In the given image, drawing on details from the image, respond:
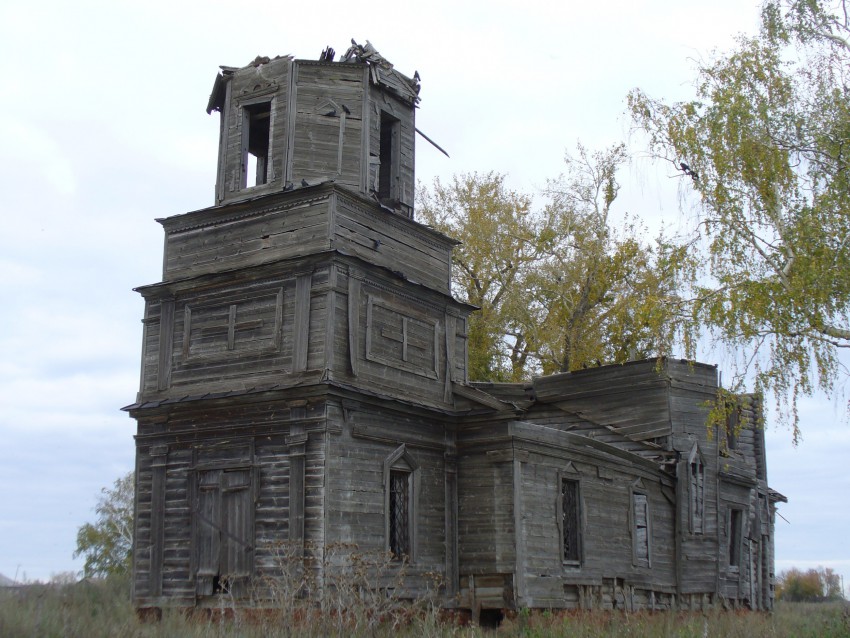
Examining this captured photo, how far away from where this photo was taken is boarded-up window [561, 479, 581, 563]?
70.2ft

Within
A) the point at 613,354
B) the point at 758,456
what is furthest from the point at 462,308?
the point at 613,354

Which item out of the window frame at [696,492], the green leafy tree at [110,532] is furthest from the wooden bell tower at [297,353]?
the green leafy tree at [110,532]

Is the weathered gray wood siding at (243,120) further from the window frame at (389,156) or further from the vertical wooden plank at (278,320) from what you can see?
the vertical wooden plank at (278,320)

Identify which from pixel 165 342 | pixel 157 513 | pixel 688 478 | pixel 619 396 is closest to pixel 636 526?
pixel 688 478

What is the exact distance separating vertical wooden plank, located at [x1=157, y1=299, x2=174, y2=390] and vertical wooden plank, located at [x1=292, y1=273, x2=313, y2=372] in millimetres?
3331

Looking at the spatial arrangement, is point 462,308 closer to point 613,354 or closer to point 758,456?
point 758,456

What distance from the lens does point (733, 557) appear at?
90.8 feet

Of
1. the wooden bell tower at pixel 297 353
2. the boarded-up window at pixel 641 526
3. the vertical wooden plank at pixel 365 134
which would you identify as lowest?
the boarded-up window at pixel 641 526

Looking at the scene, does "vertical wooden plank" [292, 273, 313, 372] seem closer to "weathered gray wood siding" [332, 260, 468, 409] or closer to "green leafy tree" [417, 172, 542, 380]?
"weathered gray wood siding" [332, 260, 468, 409]

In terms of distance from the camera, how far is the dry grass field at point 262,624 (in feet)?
38.0

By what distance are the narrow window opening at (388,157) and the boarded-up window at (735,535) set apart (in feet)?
47.0

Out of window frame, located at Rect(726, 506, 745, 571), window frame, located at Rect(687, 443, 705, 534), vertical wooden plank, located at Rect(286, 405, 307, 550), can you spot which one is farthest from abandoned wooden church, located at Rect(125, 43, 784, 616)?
window frame, located at Rect(726, 506, 745, 571)

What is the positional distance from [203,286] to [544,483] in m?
8.56

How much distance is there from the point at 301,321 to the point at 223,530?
432 centimetres
